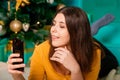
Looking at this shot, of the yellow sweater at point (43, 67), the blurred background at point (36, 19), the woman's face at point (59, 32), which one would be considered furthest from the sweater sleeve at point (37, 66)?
the blurred background at point (36, 19)

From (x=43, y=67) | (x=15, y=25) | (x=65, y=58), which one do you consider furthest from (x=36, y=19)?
(x=65, y=58)

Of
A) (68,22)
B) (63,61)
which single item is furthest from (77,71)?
(68,22)

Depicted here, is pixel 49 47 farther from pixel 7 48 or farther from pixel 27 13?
pixel 7 48

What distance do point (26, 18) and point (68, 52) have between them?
3.41 ft

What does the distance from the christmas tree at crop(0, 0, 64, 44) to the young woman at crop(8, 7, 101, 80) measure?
0.76m

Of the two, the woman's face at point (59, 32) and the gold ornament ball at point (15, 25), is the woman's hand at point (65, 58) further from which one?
the gold ornament ball at point (15, 25)

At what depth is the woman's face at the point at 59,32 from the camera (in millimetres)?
1166

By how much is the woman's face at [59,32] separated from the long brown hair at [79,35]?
2 cm

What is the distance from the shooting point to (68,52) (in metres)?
1.11

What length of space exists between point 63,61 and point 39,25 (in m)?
1.14

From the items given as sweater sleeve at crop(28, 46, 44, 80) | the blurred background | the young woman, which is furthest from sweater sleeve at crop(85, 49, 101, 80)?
the blurred background

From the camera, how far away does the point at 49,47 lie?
1.34 meters

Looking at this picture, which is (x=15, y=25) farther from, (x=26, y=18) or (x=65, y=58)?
(x=65, y=58)

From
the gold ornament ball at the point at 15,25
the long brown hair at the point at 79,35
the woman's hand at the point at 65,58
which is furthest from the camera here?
the gold ornament ball at the point at 15,25
